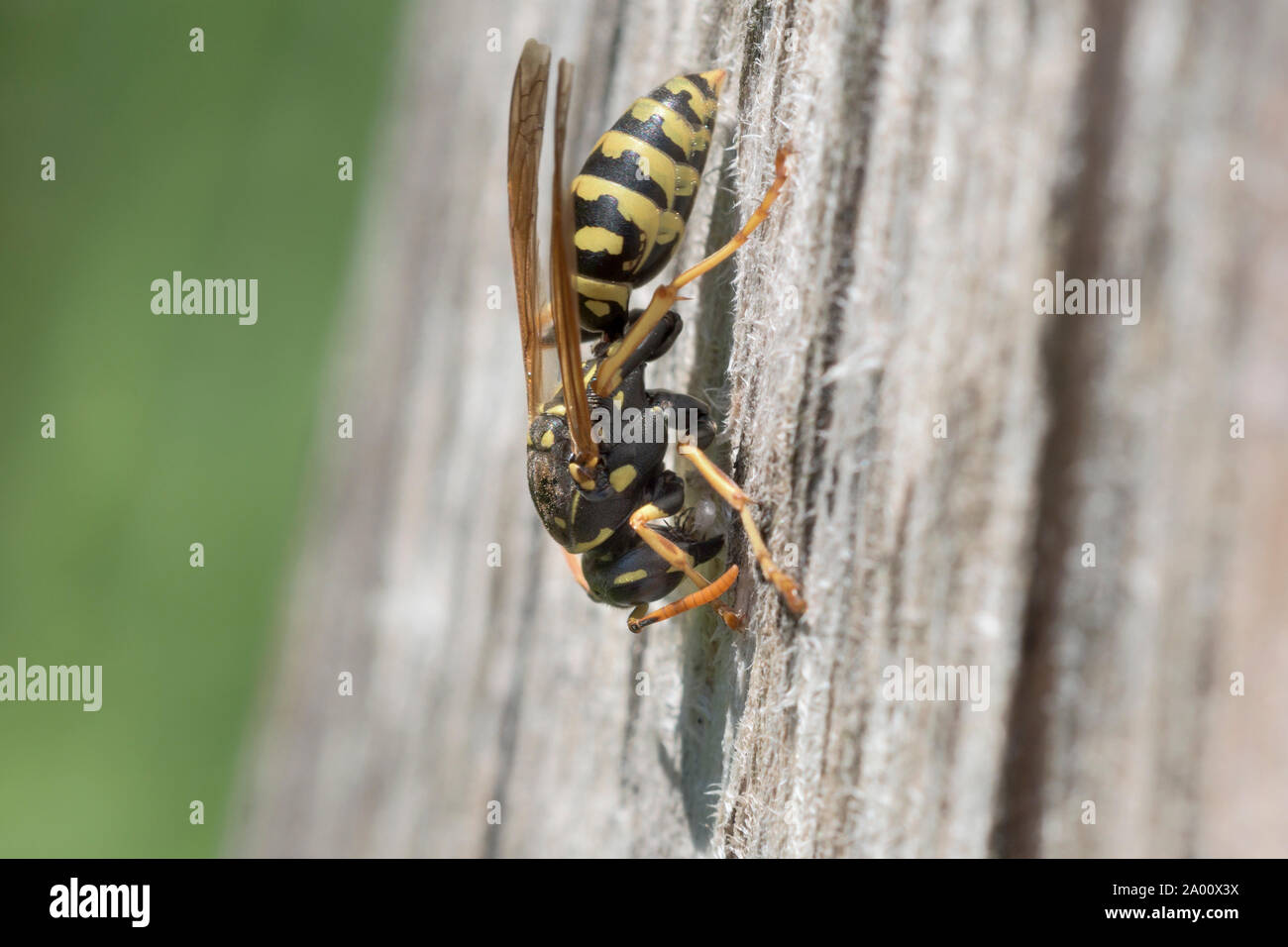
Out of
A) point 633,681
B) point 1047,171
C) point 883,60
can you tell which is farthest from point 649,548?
point 1047,171

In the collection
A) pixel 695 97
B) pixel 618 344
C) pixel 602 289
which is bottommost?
pixel 618 344

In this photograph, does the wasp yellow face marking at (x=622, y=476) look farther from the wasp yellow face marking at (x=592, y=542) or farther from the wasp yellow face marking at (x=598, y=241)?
the wasp yellow face marking at (x=598, y=241)

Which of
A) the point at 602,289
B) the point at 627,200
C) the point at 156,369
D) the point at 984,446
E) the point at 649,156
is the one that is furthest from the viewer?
the point at 156,369

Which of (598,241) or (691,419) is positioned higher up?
(598,241)

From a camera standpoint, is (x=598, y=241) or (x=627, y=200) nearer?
(x=627, y=200)

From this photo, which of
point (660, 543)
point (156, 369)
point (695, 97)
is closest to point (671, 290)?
point (695, 97)

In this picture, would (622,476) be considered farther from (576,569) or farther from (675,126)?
(675,126)
